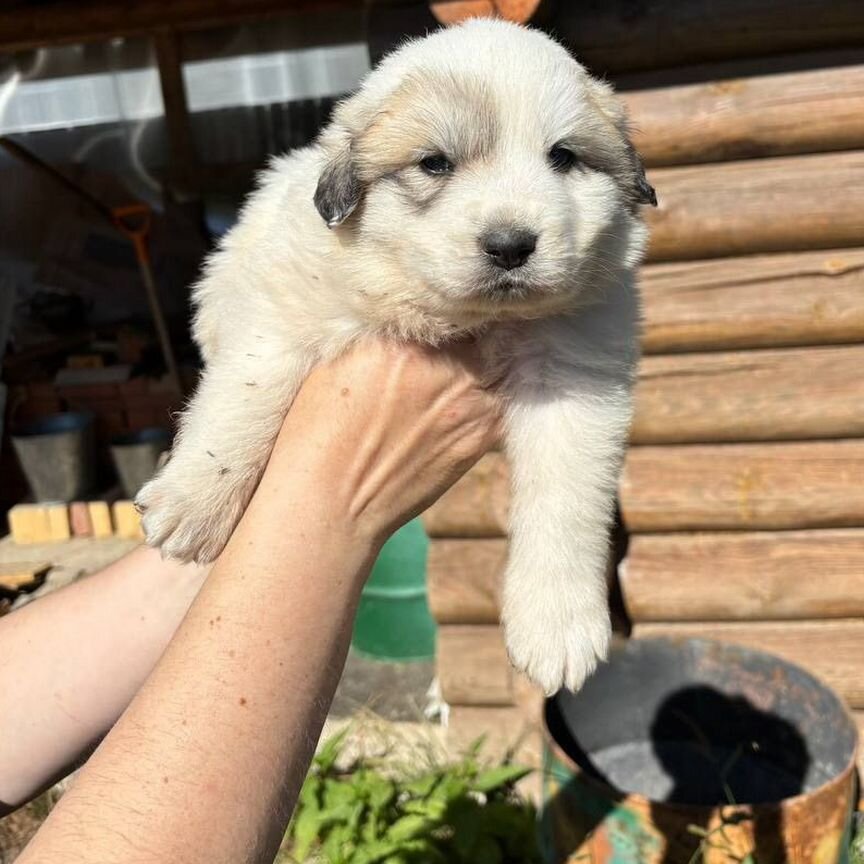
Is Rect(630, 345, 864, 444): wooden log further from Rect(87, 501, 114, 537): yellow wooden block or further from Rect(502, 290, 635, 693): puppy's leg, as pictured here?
Rect(87, 501, 114, 537): yellow wooden block

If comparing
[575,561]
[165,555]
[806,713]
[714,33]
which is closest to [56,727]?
[165,555]

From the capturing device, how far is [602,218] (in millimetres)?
1946

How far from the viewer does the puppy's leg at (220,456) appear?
1933mm

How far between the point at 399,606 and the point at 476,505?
48.9 inches

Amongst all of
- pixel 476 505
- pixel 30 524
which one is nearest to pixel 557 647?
pixel 476 505

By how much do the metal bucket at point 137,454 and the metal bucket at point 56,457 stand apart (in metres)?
0.25

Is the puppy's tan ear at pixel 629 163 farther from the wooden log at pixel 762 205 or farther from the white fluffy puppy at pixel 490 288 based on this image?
the wooden log at pixel 762 205

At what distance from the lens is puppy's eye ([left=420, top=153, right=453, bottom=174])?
1866mm

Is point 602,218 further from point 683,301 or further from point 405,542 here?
point 405,542

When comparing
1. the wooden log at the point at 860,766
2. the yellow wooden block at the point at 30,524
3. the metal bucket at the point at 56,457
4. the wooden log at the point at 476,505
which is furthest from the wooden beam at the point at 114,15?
the wooden log at the point at 860,766

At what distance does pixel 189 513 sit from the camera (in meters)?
1.93

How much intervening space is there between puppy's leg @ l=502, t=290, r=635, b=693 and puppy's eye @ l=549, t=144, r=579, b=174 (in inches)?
13.2

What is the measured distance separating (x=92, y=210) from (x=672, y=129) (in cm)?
630

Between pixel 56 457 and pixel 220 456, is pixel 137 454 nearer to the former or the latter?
pixel 56 457
